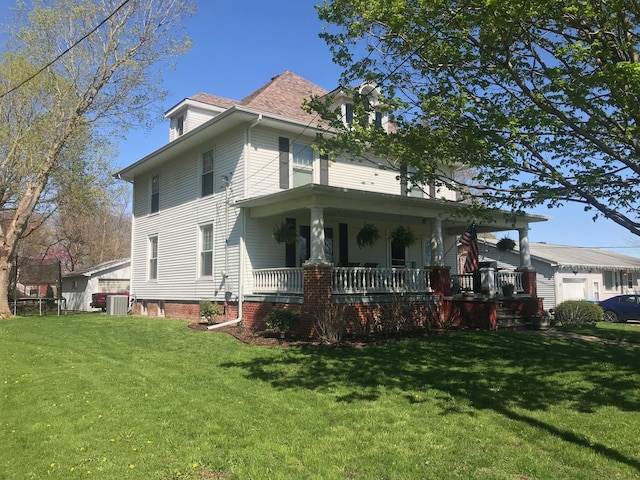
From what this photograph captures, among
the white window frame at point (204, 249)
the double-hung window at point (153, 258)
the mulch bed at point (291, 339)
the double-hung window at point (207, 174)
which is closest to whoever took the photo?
the mulch bed at point (291, 339)

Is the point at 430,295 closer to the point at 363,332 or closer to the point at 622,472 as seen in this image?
the point at 363,332

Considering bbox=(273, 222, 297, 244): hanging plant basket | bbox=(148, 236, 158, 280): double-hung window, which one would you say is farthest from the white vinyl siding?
bbox=(273, 222, 297, 244): hanging plant basket

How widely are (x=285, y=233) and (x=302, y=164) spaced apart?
2880 mm

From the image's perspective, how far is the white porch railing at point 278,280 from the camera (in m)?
13.0

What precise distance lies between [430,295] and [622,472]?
1027 cm

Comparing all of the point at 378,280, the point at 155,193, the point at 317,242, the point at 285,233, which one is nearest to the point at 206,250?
the point at 285,233

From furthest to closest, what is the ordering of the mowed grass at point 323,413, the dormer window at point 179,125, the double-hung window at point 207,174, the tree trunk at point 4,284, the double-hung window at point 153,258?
the double-hung window at point 153,258 → the dormer window at point 179,125 → the tree trunk at point 4,284 → the double-hung window at point 207,174 → the mowed grass at point 323,413

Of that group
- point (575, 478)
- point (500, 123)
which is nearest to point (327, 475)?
point (575, 478)

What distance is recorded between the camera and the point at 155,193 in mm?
20547

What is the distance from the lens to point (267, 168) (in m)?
15.3

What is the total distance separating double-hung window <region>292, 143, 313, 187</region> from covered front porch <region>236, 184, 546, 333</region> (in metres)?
1.19

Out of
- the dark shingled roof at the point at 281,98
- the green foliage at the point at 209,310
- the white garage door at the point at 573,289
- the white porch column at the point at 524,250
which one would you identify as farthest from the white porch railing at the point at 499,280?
the white garage door at the point at 573,289

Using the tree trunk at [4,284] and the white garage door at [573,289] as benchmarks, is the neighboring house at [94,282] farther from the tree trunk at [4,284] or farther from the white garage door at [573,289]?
the white garage door at [573,289]

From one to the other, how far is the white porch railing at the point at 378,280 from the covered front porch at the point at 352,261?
3cm
